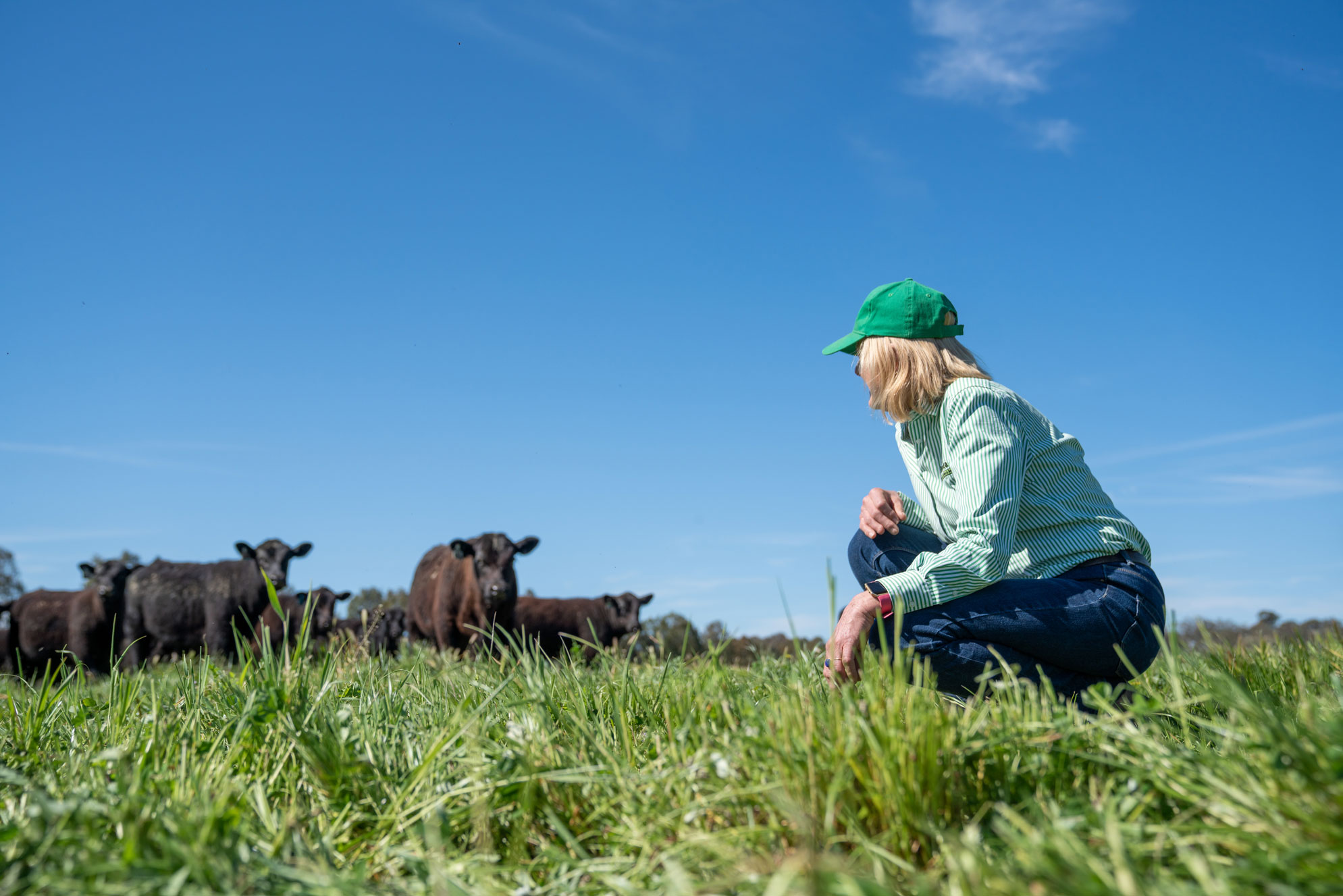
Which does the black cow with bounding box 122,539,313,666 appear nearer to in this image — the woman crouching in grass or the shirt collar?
the shirt collar

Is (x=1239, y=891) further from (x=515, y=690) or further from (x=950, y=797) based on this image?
(x=515, y=690)

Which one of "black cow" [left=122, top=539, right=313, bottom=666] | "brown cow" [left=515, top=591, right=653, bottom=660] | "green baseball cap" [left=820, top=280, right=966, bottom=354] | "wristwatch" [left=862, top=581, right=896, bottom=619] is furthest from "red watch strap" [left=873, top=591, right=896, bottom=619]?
"black cow" [left=122, top=539, right=313, bottom=666]

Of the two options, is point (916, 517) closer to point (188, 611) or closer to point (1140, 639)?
point (1140, 639)

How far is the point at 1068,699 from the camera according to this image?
11.5 feet

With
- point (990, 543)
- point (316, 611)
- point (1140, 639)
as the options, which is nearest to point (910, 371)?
point (990, 543)

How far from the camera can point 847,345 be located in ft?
13.5

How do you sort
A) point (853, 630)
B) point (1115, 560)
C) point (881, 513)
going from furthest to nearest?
point (881, 513) → point (1115, 560) → point (853, 630)

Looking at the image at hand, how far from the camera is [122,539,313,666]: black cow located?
16.7 meters

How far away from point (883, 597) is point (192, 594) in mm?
16829

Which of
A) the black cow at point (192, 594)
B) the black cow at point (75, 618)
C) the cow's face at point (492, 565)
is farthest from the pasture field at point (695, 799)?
the black cow at point (75, 618)

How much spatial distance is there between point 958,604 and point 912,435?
878mm

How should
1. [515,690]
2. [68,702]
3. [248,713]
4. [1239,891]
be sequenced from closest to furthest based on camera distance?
[1239,891] → [248,713] → [515,690] → [68,702]

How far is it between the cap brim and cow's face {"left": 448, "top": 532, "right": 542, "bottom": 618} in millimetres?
9330

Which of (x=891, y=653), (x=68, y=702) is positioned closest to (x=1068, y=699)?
(x=891, y=653)
